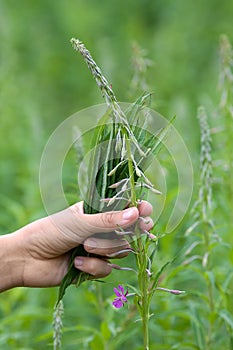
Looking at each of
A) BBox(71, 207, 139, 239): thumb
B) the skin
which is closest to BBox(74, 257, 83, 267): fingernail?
the skin

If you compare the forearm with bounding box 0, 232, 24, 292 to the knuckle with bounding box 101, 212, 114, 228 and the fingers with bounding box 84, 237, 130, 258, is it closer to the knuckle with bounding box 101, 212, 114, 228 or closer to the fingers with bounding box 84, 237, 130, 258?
the fingers with bounding box 84, 237, 130, 258

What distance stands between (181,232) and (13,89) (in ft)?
8.82

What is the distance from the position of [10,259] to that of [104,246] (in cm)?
50

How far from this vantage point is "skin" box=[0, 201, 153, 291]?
2.31 meters

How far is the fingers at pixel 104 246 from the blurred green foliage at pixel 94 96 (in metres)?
0.84

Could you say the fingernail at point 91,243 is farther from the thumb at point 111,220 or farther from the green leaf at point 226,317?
the green leaf at point 226,317

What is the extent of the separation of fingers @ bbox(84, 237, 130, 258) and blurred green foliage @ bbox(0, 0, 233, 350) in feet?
2.74

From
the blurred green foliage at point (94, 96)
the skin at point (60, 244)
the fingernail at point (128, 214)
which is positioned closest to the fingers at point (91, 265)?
the skin at point (60, 244)

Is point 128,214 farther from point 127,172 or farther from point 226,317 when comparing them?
point 226,317

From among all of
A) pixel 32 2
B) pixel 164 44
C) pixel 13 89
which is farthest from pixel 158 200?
pixel 32 2

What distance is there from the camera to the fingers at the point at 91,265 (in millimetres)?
2473

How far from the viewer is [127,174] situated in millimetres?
2248

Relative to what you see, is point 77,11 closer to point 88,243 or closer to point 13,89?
point 13,89

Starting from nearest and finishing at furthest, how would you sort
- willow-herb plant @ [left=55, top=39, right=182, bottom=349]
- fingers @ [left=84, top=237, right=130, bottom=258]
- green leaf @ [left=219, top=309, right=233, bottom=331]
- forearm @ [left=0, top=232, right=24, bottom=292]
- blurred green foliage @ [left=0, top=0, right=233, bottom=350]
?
willow-herb plant @ [left=55, top=39, right=182, bottom=349]
fingers @ [left=84, top=237, right=130, bottom=258]
forearm @ [left=0, top=232, right=24, bottom=292]
green leaf @ [left=219, top=309, right=233, bottom=331]
blurred green foliage @ [left=0, top=0, right=233, bottom=350]
